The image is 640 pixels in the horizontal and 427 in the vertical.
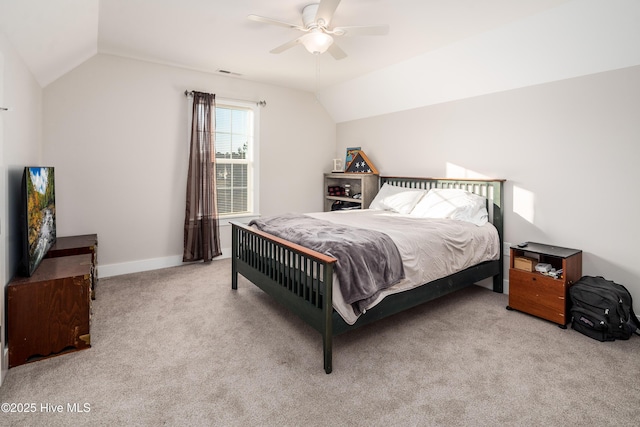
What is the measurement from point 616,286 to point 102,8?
4.70 m

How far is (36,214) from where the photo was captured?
2.45 meters

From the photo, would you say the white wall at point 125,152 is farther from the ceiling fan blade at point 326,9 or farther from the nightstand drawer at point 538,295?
the nightstand drawer at point 538,295

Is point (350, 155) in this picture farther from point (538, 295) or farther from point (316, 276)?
point (316, 276)

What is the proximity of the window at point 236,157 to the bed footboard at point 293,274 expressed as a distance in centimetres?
163

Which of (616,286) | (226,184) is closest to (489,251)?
(616,286)

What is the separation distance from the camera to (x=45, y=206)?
278cm

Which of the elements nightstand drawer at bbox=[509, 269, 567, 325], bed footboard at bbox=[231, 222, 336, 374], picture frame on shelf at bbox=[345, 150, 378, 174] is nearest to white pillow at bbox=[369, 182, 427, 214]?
picture frame on shelf at bbox=[345, 150, 378, 174]

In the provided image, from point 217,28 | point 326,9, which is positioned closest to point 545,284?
point 326,9

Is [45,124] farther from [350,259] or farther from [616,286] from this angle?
[616,286]

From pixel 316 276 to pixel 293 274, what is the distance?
1.05 ft

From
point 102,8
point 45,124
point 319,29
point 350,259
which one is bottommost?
point 350,259

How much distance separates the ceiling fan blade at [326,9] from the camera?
2.25 meters

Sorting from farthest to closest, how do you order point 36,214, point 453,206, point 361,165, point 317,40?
point 361,165 → point 453,206 → point 317,40 → point 36,214

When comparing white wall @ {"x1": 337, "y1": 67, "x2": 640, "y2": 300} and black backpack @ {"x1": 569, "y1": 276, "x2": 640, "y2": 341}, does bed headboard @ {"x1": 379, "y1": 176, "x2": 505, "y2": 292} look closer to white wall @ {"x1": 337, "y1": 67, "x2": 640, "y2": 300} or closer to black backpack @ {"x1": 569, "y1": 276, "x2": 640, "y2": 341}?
white wall @ {"x1": 337, "y1": 67, "x2": 640, "y2": 300}
